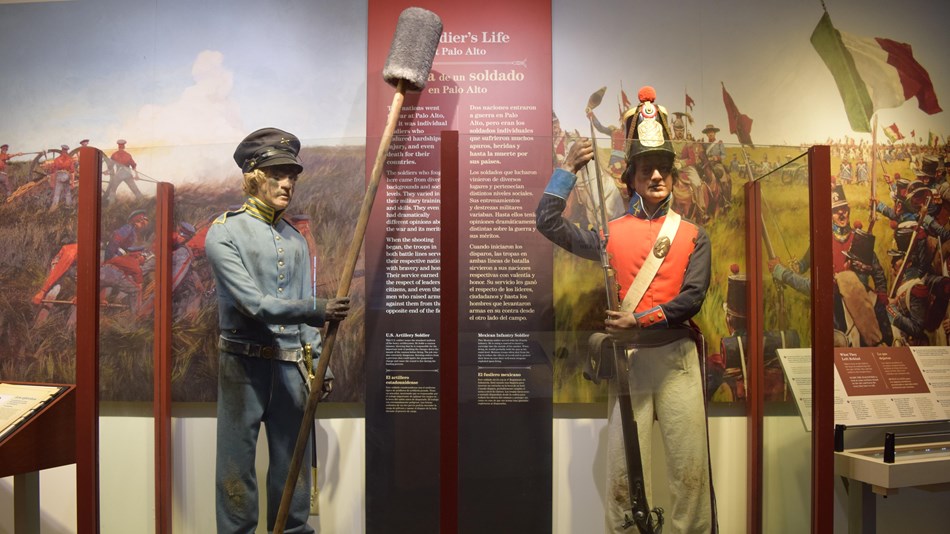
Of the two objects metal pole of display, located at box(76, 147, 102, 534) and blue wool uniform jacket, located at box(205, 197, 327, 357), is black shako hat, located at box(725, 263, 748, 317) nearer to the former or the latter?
blue wool uniform jacket, located at box(205, 197, 327, 357)

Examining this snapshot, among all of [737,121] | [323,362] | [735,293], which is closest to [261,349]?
[323,362]

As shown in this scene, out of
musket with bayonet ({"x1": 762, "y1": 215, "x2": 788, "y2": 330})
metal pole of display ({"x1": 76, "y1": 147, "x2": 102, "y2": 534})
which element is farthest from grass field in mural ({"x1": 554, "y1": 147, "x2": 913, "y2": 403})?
metal pole of display ({"x1": 76, "y1": 147, "x2": 102, "y2": 534})

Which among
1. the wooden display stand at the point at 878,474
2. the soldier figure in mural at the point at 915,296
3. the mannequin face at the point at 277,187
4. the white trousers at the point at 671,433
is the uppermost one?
the mannequin face at the point at 277,187

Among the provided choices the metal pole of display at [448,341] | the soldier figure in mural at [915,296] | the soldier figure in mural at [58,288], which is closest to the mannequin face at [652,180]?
the metal pole of display at [448,341]

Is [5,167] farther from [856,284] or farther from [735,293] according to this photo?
[856,284]

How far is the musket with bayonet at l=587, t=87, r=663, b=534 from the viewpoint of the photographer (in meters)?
2.14

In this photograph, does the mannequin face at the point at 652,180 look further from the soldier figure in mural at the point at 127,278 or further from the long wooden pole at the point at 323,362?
the soldier figure in mural at the point at 127,278

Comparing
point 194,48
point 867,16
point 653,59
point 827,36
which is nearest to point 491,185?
point 653,59

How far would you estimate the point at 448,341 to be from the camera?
2.08m

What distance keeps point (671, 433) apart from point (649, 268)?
55 cm

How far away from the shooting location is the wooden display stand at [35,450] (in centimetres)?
229

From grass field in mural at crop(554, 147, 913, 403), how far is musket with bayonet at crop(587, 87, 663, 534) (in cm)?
4

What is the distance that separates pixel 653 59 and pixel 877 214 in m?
1.27

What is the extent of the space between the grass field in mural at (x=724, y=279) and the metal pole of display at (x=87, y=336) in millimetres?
1545
